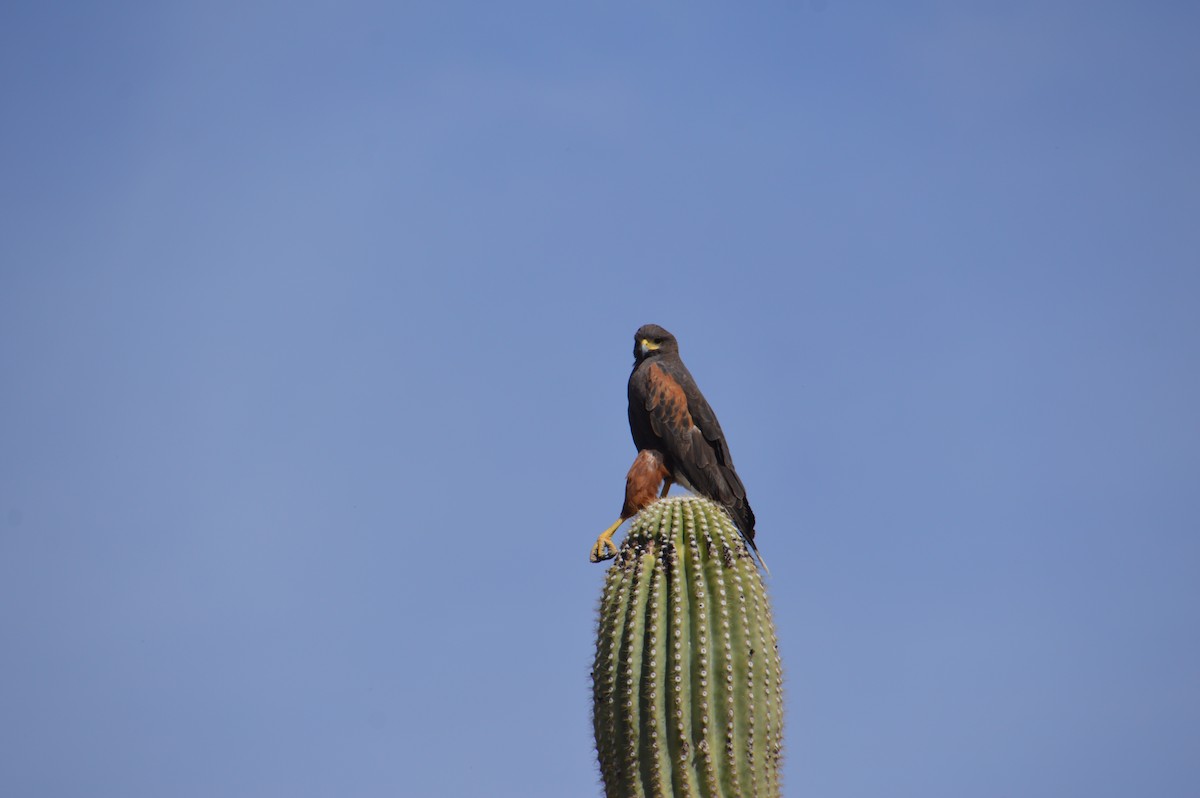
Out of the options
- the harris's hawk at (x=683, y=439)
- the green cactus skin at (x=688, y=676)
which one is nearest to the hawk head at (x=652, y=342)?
the harris's hawk at (x=683, y=439)

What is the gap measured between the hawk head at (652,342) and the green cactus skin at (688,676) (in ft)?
13.6

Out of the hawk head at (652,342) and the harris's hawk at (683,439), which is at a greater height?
the hawk head at (652,342)

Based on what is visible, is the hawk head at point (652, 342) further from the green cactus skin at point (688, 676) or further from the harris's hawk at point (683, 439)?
the green cactus skin at point (688, 676)

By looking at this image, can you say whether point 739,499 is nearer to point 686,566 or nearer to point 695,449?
point 695,449

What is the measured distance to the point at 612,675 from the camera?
6.84 metres

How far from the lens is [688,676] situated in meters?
6.72

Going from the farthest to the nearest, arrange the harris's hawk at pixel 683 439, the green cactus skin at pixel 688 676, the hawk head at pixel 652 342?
the hawk head at pixel 652 342
the harris's hawk at pixel 683 439
the green cactus skin at pixel 688 676

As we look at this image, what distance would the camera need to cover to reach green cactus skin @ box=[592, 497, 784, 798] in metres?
6.62

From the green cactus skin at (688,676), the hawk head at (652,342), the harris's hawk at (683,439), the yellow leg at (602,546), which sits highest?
the hawk head at (652,342)

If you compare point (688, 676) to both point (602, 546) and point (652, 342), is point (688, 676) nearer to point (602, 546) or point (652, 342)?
point (602, 546)

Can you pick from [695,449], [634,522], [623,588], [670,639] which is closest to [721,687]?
[670,639]

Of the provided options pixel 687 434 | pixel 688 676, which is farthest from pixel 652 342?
pixel 688 676

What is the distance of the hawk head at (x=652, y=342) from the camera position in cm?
1119

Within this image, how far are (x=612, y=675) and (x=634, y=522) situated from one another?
1.06 metres
